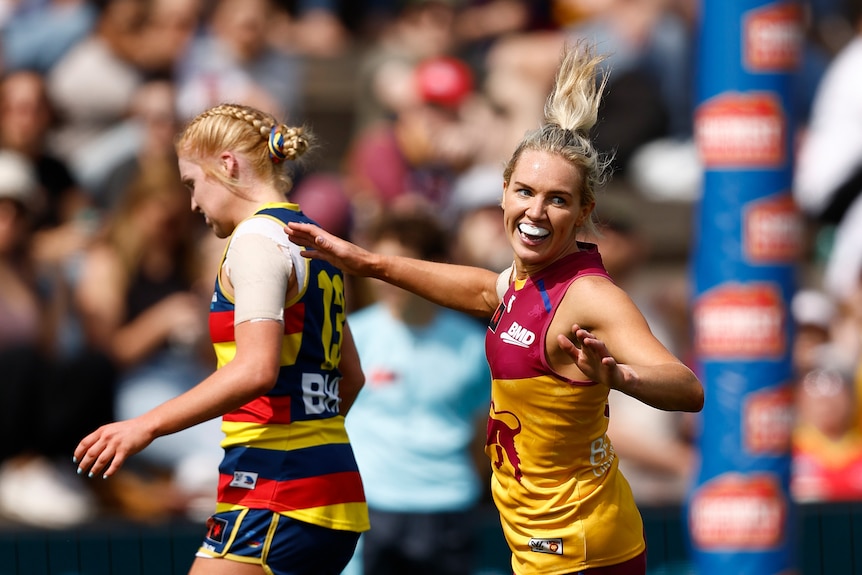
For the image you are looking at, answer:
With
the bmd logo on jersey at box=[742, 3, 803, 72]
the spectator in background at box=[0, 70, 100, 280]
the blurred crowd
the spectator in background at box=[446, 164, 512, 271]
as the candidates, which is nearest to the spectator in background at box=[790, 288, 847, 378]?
the blurred crowd

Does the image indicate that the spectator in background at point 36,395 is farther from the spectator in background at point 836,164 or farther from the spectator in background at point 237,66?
the spectator in background at point 836,164

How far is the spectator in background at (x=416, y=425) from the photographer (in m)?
6.51

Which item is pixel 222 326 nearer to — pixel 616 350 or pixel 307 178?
pixel 616 350

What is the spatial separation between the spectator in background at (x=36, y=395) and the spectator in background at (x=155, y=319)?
0.18m

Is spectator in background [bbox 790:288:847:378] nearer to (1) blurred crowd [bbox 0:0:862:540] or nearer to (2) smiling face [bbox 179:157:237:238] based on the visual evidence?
(1) blurred crowd [bbox 0:0:862:540]

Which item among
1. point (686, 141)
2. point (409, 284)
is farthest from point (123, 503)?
point (686, 141)

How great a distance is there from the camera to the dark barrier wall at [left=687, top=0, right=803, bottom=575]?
5496 millimetres

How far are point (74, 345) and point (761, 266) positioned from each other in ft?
12.4

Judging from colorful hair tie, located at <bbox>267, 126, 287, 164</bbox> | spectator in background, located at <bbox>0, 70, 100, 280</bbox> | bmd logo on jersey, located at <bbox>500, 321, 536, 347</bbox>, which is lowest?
bmd logo on jersey, located at <bbox>500, 321, 536, 347</bbox>

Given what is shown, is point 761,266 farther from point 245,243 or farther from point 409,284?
point 245,243

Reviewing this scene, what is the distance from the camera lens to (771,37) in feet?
17.8

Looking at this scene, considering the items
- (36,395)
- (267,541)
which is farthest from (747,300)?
(36,395)

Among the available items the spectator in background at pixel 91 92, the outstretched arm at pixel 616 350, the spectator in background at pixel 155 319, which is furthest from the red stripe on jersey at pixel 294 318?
the spectator in background at pixel 91 92

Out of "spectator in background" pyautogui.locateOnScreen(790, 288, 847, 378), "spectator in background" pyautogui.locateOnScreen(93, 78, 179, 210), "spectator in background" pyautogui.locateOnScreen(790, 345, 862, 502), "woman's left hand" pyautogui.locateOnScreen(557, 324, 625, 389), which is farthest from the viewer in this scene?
"spectator in background" pyautogui.locateOnScreen(790, 288, 847, 378)
